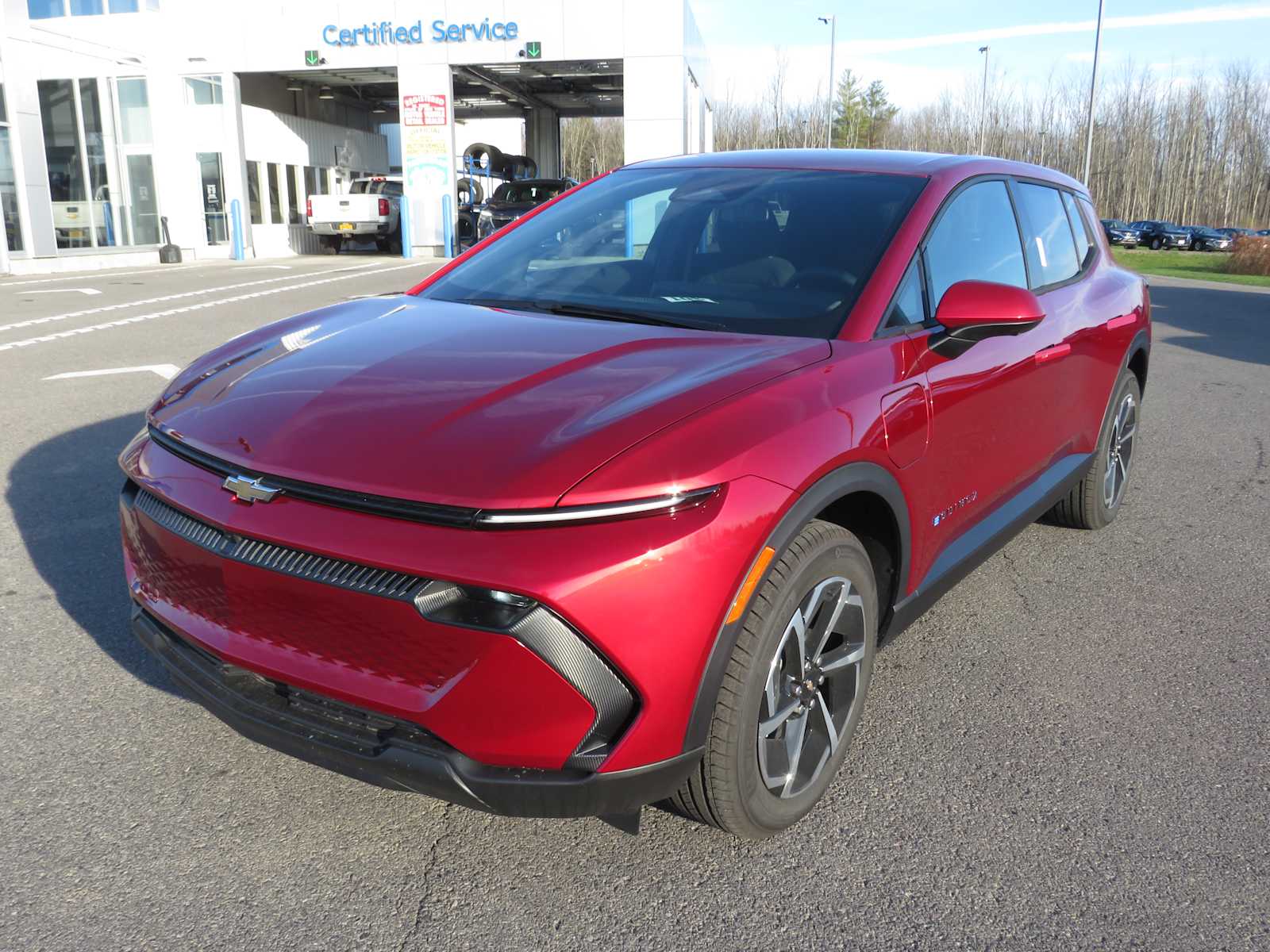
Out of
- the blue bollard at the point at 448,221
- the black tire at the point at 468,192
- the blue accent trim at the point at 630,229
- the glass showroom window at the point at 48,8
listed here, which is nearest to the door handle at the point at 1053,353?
the blue accent trim at the point at 630,229

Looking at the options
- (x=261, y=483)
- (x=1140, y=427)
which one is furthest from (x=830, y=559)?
(x=1140, y=427)

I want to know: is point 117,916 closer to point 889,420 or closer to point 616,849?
point 616,849

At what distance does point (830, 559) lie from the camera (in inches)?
93.9

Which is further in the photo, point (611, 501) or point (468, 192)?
point (468, 192)

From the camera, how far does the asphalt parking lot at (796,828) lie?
7.14ft

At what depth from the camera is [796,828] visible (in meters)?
2.54

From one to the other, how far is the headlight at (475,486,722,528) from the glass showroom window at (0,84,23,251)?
2369 cm

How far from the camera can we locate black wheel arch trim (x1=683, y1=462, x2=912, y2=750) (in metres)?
2.07

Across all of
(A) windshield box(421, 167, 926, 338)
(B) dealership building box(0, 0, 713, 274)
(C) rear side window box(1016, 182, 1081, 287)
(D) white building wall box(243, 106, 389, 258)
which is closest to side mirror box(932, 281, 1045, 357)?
(A) windshield box(421, 167, 926, 338)

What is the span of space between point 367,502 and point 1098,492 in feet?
12.1

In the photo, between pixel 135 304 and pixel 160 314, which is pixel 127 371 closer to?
pixel 160 314

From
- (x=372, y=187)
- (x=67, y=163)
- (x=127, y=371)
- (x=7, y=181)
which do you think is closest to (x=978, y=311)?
(x=127, y=371)

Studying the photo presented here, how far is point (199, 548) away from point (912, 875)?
5.68 ft

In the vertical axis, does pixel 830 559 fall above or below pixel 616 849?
above
